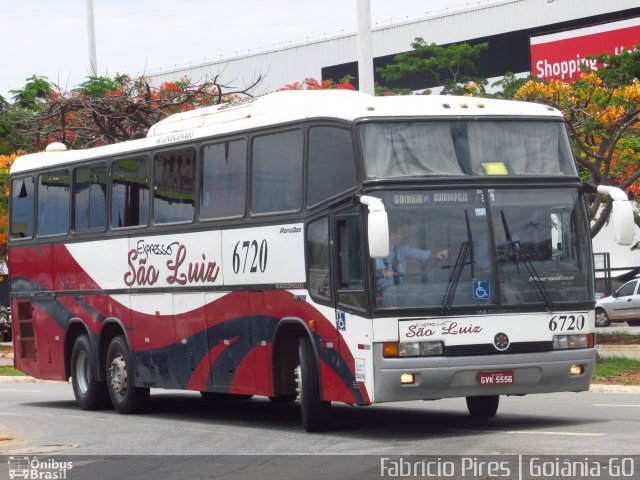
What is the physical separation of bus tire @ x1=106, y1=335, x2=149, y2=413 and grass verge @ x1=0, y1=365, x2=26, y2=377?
12.0 m

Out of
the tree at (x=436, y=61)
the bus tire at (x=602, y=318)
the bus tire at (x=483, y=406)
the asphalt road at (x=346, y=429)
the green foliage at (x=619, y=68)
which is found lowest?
the asphalt road at (x=346, y=429)

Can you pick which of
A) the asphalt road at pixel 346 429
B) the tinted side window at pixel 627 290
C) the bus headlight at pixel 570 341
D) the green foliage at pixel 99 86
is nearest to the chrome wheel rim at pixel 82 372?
the asphalt road at pixel 346 429

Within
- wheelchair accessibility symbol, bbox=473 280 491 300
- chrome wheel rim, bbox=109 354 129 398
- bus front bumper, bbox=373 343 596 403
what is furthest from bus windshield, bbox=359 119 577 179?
chrome wheel rim, bbox=109 354 129 398

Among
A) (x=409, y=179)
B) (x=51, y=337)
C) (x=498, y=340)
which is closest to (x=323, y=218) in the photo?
(x=409, y=179)

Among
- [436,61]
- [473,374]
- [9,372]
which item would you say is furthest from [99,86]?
[473,374]

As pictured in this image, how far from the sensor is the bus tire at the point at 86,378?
20.2 meters

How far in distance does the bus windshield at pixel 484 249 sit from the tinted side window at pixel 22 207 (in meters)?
9.70

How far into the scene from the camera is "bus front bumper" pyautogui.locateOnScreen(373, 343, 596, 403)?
13562mm

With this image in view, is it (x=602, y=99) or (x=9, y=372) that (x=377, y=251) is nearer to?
(x=602, y=99)

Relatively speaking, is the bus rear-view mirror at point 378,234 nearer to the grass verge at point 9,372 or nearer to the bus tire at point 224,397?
the bus tire at point 224,397

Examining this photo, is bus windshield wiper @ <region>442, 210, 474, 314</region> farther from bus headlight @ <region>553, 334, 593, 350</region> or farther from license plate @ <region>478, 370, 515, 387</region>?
bus headlight @ <region>553, 334, 593, 350</region>

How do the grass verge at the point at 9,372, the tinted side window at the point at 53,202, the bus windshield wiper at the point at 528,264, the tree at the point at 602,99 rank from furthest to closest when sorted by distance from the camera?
the grass verge at the point at 9,372, the tree at the point at 602,99, the tinted side window at the point at 53,202, the bus windshield wiper at the point at 528,264

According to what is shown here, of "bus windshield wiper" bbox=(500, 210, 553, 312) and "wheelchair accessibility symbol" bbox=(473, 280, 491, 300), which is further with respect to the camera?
"bus windshield wiper" bbox=(500, 210, 553, 312)

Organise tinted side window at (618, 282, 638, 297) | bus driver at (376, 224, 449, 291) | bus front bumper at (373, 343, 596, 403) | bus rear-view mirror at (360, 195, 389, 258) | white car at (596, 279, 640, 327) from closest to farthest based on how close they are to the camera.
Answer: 1. bus rear-view mirror at (360, 195, 389, 258)
2. bus front bumper at (373, 343, 596, 403)
3. bus driver at (376, 224, 449, 291)
4. white car at (596, 279, 640, 327)
5. tinted side window at (618, 282, 638, 297)
